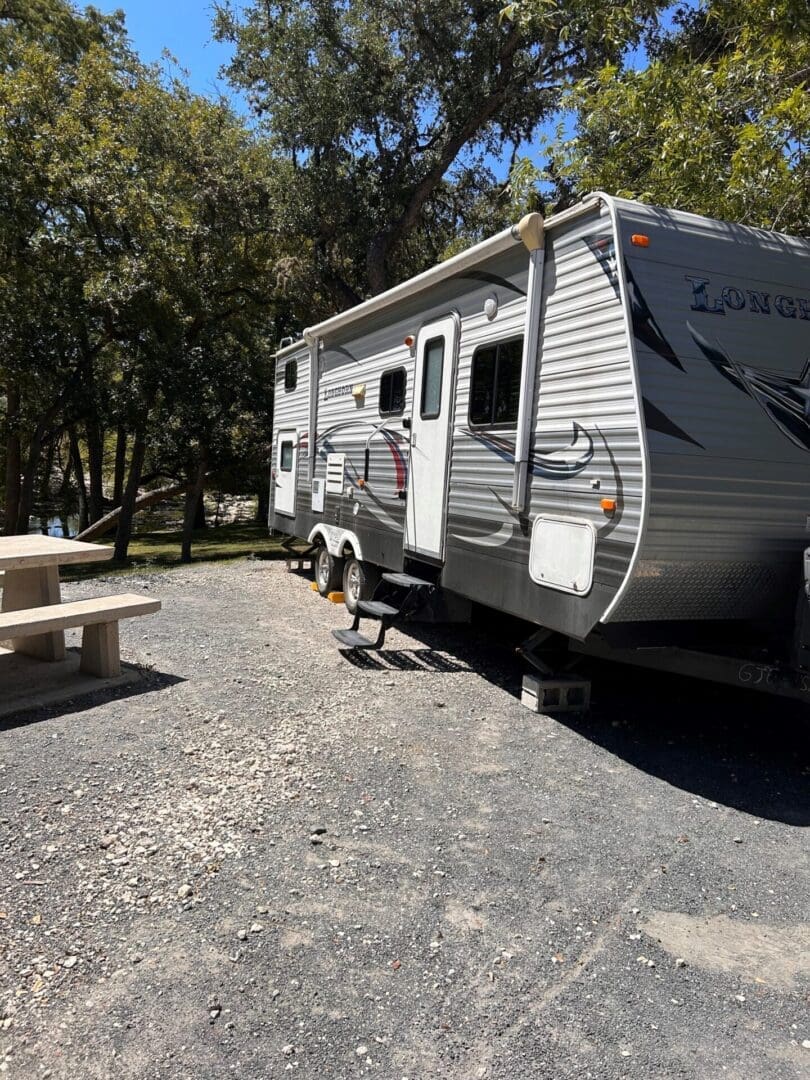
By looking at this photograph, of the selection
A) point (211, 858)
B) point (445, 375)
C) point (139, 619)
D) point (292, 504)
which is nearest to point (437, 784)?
point (211, 858)

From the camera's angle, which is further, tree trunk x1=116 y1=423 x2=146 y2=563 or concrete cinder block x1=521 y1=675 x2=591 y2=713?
tree trunk x1=116 y1=423 x2=146 y2=563

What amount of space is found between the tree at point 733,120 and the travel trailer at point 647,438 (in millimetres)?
1777

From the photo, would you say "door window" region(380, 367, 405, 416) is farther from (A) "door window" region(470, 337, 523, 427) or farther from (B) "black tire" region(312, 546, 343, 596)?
(B) "black tire" region(312, 546, 343, 596)

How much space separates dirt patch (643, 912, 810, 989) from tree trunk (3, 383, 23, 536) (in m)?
17.5

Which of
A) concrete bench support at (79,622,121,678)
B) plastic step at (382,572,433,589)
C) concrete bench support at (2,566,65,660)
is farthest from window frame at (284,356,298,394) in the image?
concrete bench support at (79,622,121,678)

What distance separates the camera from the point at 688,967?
9.12 feet

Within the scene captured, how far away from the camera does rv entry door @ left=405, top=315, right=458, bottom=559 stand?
20.1 feet

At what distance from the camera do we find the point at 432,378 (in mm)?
6434

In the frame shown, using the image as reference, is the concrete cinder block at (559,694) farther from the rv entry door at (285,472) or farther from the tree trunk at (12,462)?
the tree trunk at (12,462)

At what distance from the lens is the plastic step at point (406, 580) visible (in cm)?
632

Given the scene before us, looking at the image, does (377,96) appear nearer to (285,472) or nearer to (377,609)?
(285,472)

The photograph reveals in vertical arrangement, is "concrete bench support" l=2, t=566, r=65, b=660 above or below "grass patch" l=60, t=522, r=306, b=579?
above

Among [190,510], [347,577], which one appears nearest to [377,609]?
[347,577]

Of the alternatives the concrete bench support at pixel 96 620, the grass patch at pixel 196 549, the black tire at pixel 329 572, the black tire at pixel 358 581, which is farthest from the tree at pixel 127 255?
the concrete bench support at pixel 96 620
